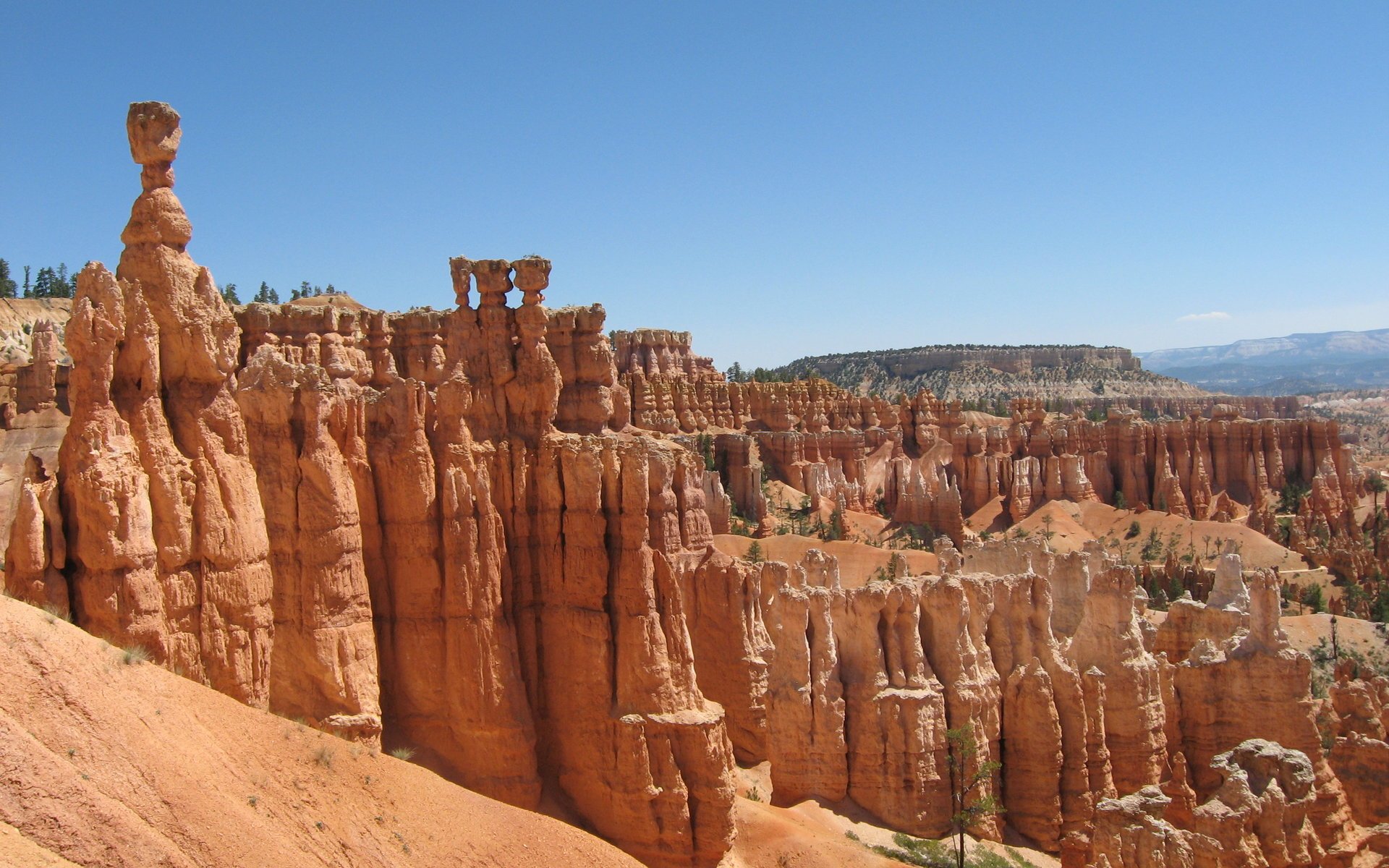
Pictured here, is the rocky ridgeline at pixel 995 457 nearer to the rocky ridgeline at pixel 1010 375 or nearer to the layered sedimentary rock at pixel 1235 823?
the layered sedimentary rock at pixel 1235 823

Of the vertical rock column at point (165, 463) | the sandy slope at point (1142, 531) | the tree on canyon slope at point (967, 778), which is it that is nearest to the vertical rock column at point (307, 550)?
the vertical rock column at point (165, 463)

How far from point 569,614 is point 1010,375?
174 meters

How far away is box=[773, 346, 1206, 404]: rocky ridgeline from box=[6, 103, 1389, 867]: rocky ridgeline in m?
147

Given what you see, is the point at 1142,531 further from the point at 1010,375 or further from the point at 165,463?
the point at 1010,375

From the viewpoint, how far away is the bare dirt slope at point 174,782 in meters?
11.4

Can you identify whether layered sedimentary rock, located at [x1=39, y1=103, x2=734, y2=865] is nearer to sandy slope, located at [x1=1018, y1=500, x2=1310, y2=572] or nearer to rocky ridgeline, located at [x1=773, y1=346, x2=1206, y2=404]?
sandy slope, located at [x1=1018, y1=500, x2=1310, y2=572]

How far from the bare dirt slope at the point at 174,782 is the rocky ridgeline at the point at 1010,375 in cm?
16198

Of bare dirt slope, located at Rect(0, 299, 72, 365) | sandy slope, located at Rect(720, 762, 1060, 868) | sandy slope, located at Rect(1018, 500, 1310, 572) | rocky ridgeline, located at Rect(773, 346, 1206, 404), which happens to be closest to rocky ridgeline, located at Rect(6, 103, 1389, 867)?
sandy slope, located at Rect(720, 762, 1060, 868)

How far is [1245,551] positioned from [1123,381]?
427 feet

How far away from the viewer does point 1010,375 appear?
18575 centimetres

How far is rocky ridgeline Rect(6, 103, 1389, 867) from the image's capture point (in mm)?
15156

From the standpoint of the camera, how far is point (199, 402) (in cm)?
1585

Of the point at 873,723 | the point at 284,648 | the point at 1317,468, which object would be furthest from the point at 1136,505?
the point at 284,648

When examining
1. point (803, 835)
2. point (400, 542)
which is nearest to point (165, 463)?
point (400, 542)
